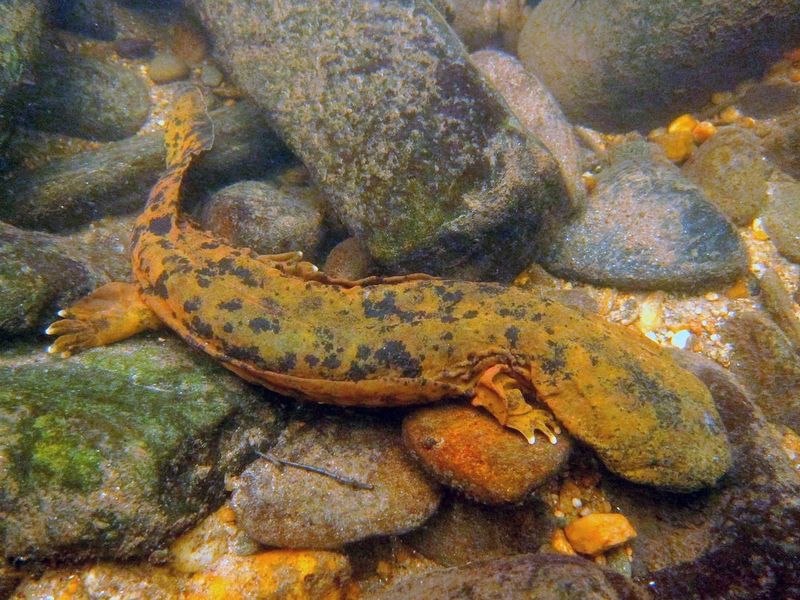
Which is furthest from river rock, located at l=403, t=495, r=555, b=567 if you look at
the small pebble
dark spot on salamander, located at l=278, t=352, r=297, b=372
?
the small pebble

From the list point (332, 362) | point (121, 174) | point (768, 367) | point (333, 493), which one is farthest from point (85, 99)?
point (768, 367)

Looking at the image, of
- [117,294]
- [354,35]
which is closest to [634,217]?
[354,35]

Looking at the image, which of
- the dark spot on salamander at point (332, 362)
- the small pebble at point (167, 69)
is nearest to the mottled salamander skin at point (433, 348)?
the dark spot on salamander at point (332, 362)

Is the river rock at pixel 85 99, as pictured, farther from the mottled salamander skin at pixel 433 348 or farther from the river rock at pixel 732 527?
the river rock at pixel 732 527

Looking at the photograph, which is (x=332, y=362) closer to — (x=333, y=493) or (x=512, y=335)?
(x=333, y=493)

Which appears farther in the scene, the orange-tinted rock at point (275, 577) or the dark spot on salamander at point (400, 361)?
the dark spot on salamander at point (400, 361)

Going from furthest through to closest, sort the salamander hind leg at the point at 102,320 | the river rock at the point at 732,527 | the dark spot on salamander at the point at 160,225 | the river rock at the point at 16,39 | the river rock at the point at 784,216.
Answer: the river rock at the point at 784,216 < the river rock at the point at 16,39 < the dark spot on salamander at the point at 160,225 < the salamander hind leg at the point at 102,320 < the river rock at the point at 732,527

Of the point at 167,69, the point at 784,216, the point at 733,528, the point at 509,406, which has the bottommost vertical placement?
the point at 733,528
